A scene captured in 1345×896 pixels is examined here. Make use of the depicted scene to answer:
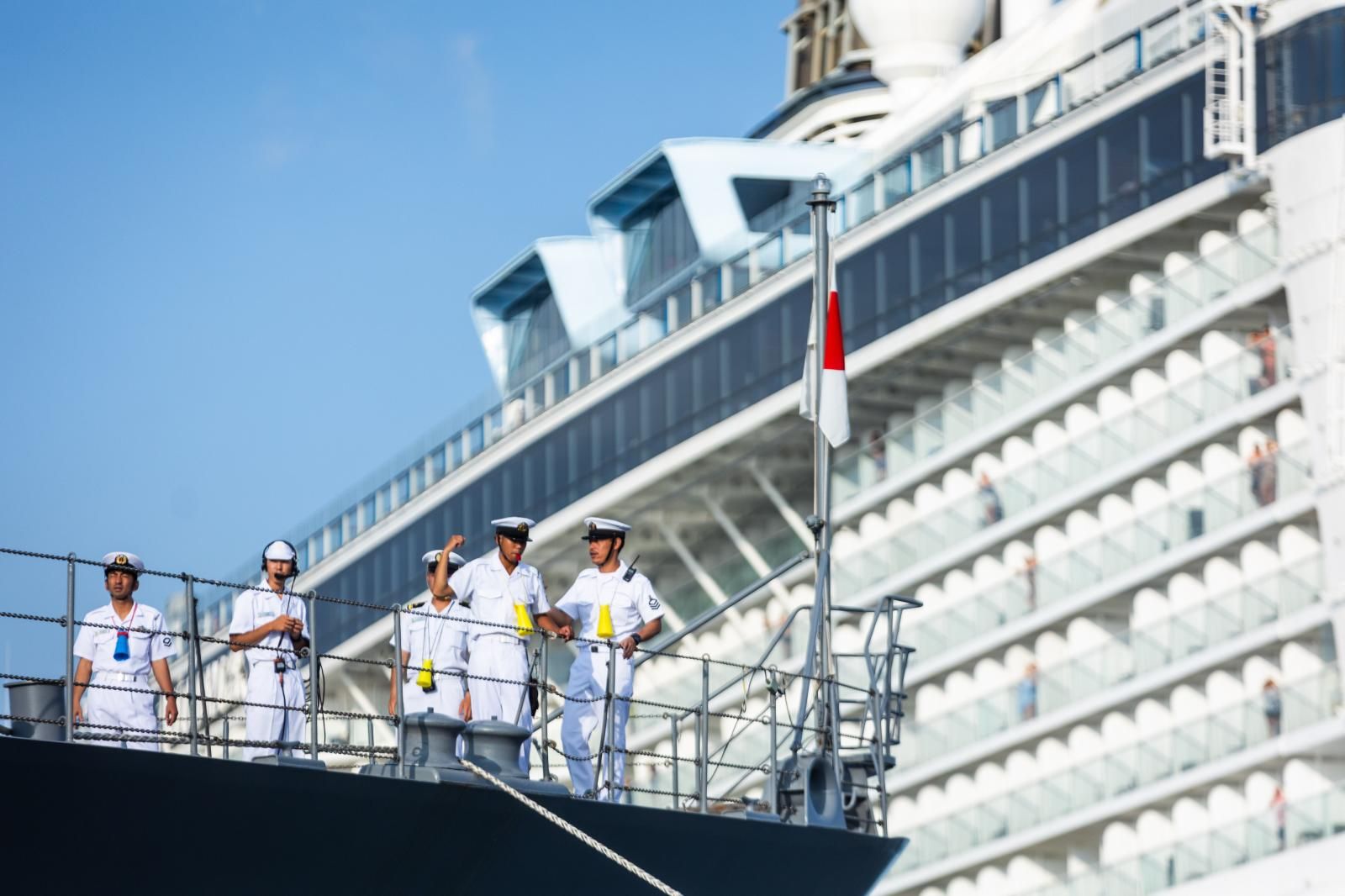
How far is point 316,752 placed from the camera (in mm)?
13875

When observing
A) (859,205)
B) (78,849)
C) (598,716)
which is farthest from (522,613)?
(859,205)

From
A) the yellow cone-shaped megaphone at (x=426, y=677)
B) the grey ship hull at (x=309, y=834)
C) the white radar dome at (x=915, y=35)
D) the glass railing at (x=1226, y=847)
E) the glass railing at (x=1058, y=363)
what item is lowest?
the grey ship hull at (x=309, y=834)

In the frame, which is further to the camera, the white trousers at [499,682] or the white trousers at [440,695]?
the white trousers at [440,695]

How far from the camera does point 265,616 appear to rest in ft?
48.9

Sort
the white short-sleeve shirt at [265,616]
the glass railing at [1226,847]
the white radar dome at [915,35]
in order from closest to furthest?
the white short-sleeve shirt at [265,616] < the glass railing at [1226,847] < the white radar dome at [915,35]

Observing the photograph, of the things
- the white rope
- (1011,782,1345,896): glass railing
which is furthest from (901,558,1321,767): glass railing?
the white rope

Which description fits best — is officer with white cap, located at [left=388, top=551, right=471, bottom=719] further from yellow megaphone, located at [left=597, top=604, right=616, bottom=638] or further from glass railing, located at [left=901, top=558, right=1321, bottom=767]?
glass railing, located at [left=901, top=558, right=1321, bottom=767]

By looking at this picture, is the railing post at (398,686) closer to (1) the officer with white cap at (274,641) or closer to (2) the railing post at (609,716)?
(1) the officer with white cap at (274,641)

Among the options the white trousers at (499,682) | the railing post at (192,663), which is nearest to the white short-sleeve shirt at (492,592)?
the white trousers at (499,682)

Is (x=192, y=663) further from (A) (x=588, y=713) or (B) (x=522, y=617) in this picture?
(A) (x=588, y=713)

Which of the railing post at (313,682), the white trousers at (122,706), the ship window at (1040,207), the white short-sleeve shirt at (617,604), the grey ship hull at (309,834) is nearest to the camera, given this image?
the grey ship hull at (309,834)

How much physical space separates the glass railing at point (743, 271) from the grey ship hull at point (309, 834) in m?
20.8

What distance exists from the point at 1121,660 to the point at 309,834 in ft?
76.0

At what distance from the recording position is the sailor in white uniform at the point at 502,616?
50.1 ft
